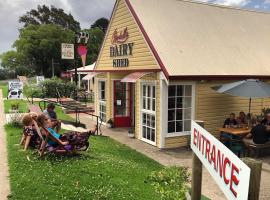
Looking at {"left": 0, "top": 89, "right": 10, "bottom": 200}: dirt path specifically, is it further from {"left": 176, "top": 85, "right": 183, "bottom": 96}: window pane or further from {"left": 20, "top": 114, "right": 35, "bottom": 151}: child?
{"left": 176, "top": 85, "right": 183, "bottom": 96}: window pane

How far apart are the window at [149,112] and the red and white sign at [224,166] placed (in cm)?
805

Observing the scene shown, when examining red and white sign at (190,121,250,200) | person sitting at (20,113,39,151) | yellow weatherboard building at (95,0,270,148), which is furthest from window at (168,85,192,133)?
red and white sign at (190,121,250,200)

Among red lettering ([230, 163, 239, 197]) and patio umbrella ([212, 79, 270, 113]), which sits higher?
patio umbrella ([212, 79, 270, 113])

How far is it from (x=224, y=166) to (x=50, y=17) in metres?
66.3

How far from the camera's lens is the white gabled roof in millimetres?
11602

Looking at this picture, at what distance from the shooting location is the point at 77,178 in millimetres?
6422

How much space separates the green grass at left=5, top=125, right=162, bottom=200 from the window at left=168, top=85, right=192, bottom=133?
10.3 ft

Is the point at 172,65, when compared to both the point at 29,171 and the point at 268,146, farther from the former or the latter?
the point at 29,171

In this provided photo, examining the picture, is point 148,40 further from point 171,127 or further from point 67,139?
point 67,139

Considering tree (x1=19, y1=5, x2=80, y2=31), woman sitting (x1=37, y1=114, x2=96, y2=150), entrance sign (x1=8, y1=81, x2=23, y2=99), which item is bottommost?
woman sitting (x1=37, y1=114, x2=96, y2=150)

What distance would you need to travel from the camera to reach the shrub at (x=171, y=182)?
245 inches

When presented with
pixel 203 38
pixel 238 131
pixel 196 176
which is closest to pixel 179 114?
pixel 238 131

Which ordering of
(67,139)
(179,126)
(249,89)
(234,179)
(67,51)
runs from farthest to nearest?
1. (67,51)
2. (179,126)
3. (249,89)
4. (67,139)
5. (234,179)

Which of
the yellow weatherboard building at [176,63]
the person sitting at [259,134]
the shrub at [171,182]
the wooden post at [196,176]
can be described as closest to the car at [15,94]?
the yellow weatherboard building at [176,63]
